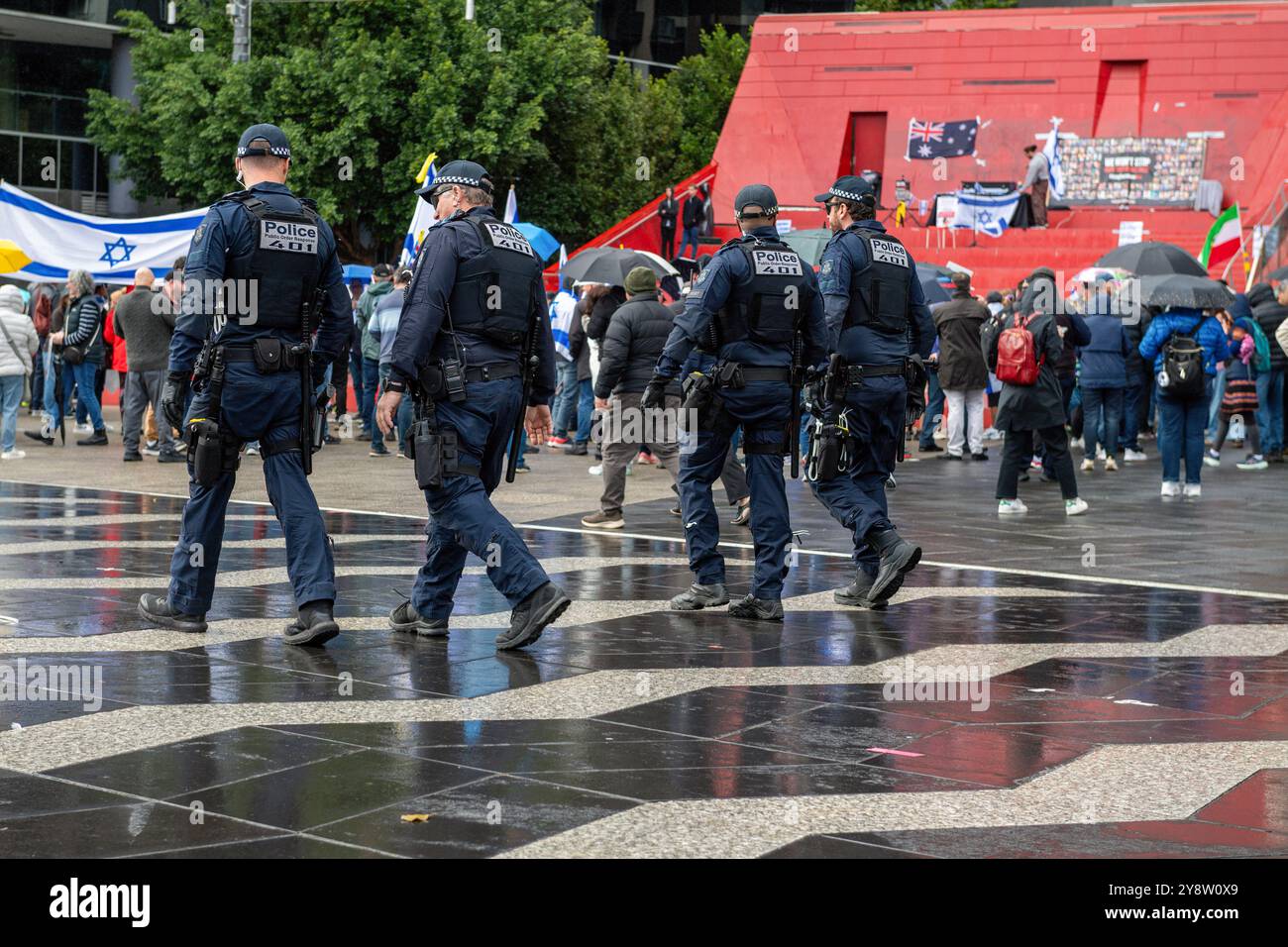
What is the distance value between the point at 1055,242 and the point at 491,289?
2463 centimetres

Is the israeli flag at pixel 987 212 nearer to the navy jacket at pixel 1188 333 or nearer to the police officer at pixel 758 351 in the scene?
the navy jacket at pixel 1188 333

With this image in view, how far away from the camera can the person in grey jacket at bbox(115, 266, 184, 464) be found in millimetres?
16250

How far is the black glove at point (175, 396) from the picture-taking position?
7.14 metres

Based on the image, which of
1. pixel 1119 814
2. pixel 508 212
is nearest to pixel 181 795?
pixel 1119 814

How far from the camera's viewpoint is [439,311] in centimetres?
710

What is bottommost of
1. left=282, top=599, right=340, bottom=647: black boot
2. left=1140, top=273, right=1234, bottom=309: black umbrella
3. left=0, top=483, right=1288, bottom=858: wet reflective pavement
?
left=0, top=483, right=1288, bottom=858: wet reflective pavement

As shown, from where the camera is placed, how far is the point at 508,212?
66.5ft

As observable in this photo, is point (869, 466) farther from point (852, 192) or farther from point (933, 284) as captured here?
point (933, 284)

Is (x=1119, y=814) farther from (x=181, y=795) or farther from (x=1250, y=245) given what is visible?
(x=1250, y=245)

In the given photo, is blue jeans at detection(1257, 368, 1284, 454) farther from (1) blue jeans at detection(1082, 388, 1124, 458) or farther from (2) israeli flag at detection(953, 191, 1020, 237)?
(2) israeli flag at detection(953, 191, 1020, 237)

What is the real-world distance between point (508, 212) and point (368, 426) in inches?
118

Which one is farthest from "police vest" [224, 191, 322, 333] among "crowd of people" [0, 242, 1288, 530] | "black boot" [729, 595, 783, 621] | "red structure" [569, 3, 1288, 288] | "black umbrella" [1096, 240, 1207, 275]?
"red structure" [569, 3, 1288, 288]

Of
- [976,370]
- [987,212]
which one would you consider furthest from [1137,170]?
[976,370]

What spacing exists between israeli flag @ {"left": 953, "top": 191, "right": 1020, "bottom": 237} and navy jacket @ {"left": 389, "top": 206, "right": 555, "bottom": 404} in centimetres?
2438
